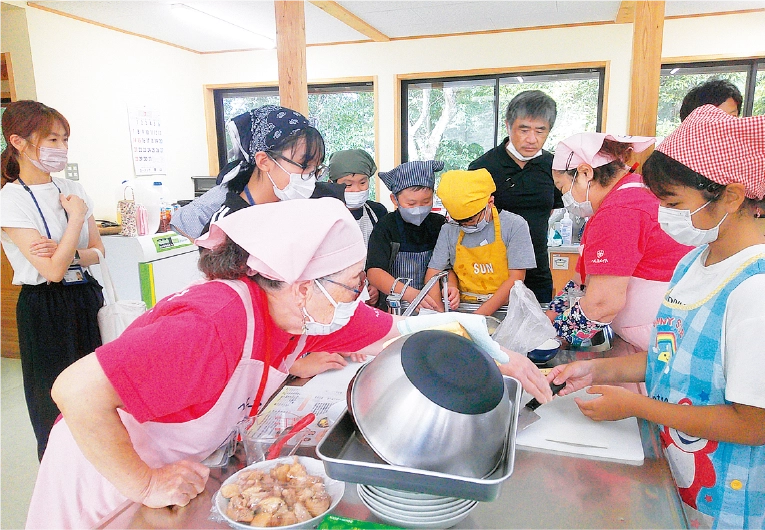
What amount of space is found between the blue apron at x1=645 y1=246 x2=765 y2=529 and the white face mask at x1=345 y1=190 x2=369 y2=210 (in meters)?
1.69

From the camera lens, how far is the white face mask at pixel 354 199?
2.54m

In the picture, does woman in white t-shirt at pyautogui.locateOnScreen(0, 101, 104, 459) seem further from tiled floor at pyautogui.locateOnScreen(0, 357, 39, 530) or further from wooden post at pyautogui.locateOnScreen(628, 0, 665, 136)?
wooden post at pyautogui.locateOnScreen(628, 0, 665, 136)

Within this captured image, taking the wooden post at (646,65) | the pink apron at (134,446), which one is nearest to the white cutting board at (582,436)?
the pink apron at (134,446)

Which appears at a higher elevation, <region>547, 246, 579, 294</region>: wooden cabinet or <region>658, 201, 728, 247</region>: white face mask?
<region>658, 201, 728, 247</region>: white face mask

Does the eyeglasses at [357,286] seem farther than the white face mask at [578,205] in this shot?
No

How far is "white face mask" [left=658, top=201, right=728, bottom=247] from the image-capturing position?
1.06 metres

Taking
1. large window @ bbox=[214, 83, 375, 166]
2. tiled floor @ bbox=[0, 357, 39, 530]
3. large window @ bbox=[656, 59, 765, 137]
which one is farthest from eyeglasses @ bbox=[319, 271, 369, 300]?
large window @ bbox=[214, 83, 375, 166]

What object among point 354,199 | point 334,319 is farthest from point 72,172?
point 334,319

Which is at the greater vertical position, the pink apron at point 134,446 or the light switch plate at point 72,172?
the light switch plate at point 72,172

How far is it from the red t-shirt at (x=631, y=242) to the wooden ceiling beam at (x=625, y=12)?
8.57 ft

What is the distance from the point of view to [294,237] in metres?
0.94

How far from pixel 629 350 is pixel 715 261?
61 cm

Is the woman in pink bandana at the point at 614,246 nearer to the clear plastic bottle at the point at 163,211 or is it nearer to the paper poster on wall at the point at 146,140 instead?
the clear plastic bottle at the point at 163,211

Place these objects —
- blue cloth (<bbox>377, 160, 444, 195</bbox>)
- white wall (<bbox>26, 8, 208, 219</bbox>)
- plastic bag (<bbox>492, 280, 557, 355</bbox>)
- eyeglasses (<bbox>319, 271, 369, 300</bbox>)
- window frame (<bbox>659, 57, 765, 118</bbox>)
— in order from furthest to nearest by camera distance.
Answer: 1. window frame (<bbox>659, 57, 765, 118</bbox>)
2. white wall (<bbox>26, 8, 208, 219</bbox>)
3. blue cloth (<bbox>377, 160, 444, 195</bbox>)
4. plastic bag (<bbox>492, 280, 557, 355</bbox>)
5. eyeglasses (<bbox>319, 271, 369, 300</bbox>)
